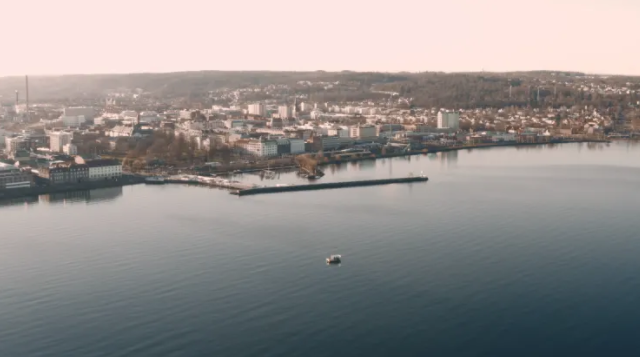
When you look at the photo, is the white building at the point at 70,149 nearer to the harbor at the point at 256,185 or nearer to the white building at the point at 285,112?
the harbor at the point at 256,185

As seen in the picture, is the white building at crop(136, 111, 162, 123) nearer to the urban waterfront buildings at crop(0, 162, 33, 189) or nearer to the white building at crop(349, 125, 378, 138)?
the white building at crop(349, 125, 378, 138)

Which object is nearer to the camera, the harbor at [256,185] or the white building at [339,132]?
the harbor at [256,185]

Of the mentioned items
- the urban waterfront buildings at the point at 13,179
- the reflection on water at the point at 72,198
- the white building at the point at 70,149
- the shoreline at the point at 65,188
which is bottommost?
the reflection on water at the point at 72,198

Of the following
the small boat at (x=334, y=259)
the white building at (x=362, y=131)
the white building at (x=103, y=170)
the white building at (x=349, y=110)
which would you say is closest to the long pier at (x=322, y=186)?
the white building at (x=103, y=170)

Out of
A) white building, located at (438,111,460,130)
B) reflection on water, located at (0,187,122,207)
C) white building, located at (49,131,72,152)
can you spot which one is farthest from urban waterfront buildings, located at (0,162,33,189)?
white building, located at (438,111,460,130)

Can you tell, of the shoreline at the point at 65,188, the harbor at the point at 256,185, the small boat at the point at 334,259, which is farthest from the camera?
the harbor at the point at 256,185

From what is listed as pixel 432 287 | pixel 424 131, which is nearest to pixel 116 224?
pixel 432 287
